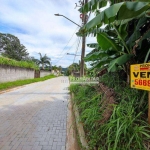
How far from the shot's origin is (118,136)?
1994 mm

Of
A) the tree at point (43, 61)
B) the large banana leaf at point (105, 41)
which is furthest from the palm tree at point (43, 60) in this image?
the large banana leaf at point (105, 41)

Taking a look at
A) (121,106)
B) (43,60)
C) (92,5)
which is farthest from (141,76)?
(43,60)

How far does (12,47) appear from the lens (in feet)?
123

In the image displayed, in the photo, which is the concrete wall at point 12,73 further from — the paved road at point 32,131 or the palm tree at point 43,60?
the palm tree at point 43,60

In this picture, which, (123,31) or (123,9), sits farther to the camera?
(123,31)

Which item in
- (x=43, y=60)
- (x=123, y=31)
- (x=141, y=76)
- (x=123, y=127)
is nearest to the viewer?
(x=123, y=127)

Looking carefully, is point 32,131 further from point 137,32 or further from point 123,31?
point 137,32

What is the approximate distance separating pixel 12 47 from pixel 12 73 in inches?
1003

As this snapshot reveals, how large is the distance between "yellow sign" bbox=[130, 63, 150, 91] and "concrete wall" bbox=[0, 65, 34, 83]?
517 inches

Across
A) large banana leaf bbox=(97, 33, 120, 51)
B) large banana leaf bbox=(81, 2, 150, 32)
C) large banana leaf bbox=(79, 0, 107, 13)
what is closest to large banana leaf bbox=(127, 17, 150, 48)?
large banana leaf bbox=(97, 33, 120, 51)

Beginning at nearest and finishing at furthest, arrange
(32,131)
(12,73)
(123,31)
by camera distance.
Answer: (123,31)
(32,131)
(12,73)

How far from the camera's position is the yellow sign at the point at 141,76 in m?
2.05

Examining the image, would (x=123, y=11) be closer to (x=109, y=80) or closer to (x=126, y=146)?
(x=126, y=146)

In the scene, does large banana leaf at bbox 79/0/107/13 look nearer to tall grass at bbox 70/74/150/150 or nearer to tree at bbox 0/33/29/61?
tall grass at bbox 70/74/150/150
